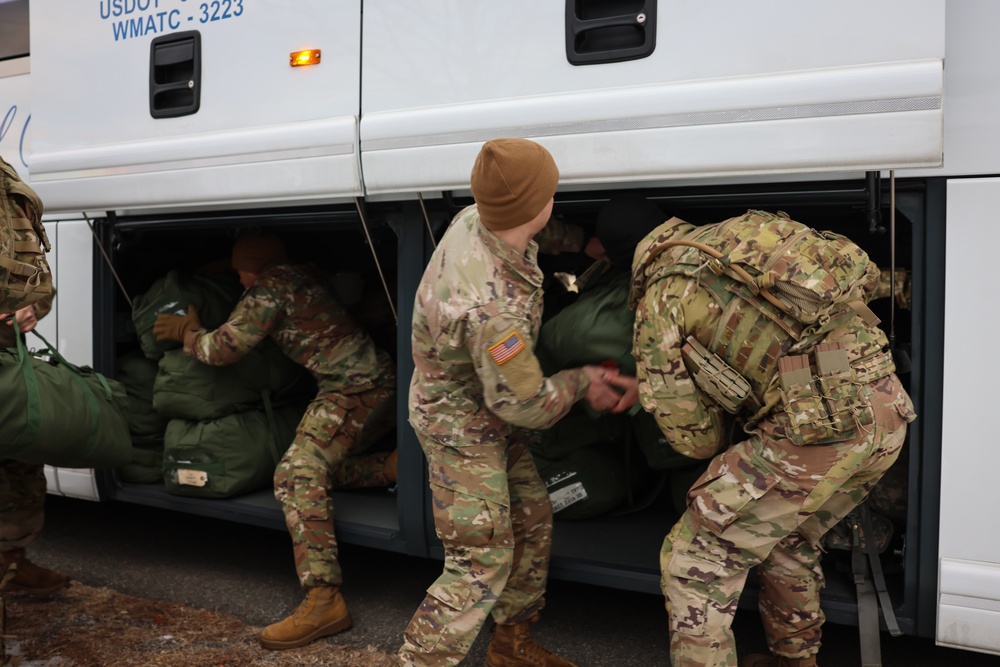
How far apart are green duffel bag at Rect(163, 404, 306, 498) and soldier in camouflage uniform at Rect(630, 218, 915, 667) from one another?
6.52ft

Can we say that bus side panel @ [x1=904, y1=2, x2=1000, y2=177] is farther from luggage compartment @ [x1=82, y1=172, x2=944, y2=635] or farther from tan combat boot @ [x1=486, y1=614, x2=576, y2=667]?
tan combat boot @ [x1=486, y1=614, x2=576, y2=667]

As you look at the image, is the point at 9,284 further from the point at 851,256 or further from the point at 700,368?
the point at 851,256

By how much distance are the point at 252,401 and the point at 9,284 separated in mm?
1376

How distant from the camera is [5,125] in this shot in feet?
12.5

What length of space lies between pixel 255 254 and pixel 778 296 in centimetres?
221

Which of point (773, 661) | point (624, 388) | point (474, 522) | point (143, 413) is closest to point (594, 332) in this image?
point (624, 388)

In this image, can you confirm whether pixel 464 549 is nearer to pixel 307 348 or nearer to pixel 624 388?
pixel 624 388

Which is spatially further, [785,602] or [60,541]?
[60,541]

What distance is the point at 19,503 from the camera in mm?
3322

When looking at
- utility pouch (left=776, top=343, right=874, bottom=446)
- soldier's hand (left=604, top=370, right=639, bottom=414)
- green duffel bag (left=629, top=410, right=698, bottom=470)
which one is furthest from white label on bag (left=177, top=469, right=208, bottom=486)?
utility pouch (left=776, top=343, right=874, bottom=446)

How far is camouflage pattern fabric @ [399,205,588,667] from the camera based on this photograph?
2266 mm

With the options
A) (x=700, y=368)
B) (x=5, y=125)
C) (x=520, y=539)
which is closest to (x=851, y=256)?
(x=700, y=368)

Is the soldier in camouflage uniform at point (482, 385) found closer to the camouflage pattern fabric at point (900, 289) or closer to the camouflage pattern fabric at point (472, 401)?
the camouflage pattern fabric at point (472, 401)

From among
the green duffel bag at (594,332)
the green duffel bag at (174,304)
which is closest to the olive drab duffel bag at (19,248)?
the green duffel bag at (174,304)
